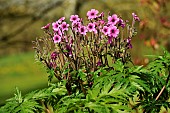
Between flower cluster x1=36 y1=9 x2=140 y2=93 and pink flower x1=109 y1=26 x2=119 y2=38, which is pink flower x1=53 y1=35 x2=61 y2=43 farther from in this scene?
pink flower x1=109 y1=26 x2=119 y2=38

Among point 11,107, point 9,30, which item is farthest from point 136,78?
point 9,30

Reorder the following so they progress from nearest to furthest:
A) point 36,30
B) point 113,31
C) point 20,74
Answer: point 113,31 < point 20,74 < point 36,30

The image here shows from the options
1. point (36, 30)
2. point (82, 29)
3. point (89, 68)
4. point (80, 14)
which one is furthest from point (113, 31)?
point (36, 30)

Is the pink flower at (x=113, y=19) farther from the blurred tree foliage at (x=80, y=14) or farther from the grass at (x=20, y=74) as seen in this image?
the grass at (x=20, y=74)

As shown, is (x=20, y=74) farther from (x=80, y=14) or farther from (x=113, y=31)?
(x=113, y=31)

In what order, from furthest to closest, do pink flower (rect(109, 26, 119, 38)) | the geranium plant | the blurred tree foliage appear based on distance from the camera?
the blurred tree foliage → pink flower (rect(109, 26, 119, 38)) → the geranium plant

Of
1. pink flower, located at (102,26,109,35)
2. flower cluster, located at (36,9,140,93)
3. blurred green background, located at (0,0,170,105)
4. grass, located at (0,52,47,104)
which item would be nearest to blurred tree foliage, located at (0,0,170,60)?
blurred green background, located at (0,0,170,105)

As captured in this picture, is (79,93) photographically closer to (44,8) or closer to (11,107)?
(11,107)
